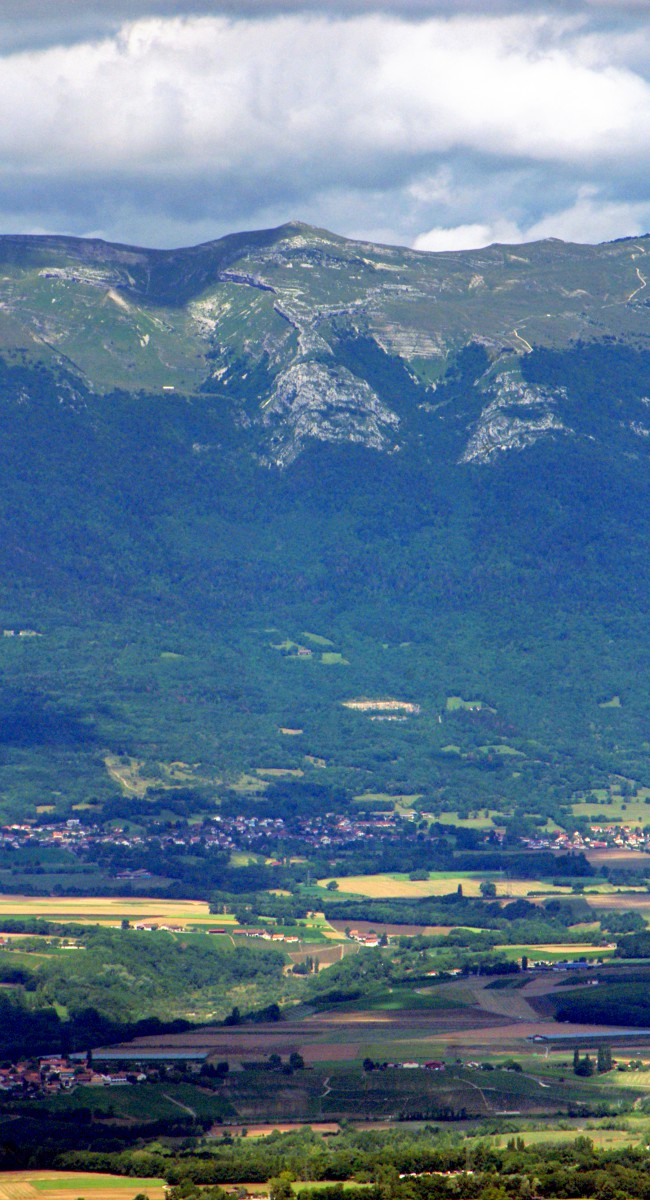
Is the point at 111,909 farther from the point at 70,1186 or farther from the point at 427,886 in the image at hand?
the point at 70,1186

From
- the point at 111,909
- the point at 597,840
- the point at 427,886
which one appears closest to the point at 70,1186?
the point at 111,909

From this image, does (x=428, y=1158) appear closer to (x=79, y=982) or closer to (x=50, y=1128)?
(x=50, y=1128)

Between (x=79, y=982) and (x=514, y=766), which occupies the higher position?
(x=514, y=766)

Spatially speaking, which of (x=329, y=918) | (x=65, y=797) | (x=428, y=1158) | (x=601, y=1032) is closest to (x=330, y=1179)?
(x=428, y=1158)

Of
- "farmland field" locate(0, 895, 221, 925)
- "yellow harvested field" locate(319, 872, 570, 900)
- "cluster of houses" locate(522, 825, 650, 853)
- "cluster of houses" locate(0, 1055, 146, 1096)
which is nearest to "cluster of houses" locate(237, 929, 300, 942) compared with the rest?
"farmland field" locate(0, 895, 221, 925)

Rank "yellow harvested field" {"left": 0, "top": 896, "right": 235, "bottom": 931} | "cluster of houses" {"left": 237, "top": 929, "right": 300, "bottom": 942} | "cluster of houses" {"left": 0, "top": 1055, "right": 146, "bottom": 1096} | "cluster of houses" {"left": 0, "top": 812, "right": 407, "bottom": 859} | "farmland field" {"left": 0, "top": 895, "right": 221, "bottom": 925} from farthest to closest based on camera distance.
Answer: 1. "cluster of houses" {"left": 0, "top": 812, "right": 407, "bottom": 859}
2. "farmland field" {"left": 0, "top": 895, "right": 221, "bottom": 925}
3. "yellow harvested field" {"left": 0, "top": 896, "right": 235, "bottom": 931}
4. "cluster of houses" {"left": 237, "top": 929, "right": 300, "bottom": 942}
5. "cluster of houses" {"left": 0, "top": 1055, "right": 146, "bottom": 1096}

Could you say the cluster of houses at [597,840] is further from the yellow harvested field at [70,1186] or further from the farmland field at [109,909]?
the yellow harvested field at [70,1186]

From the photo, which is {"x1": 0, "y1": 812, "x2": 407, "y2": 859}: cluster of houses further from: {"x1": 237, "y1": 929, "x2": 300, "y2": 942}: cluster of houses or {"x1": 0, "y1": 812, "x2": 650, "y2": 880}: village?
{"x1": 237, "y1": 929, "x2": 300, "y2": 942}: cluster of houses
